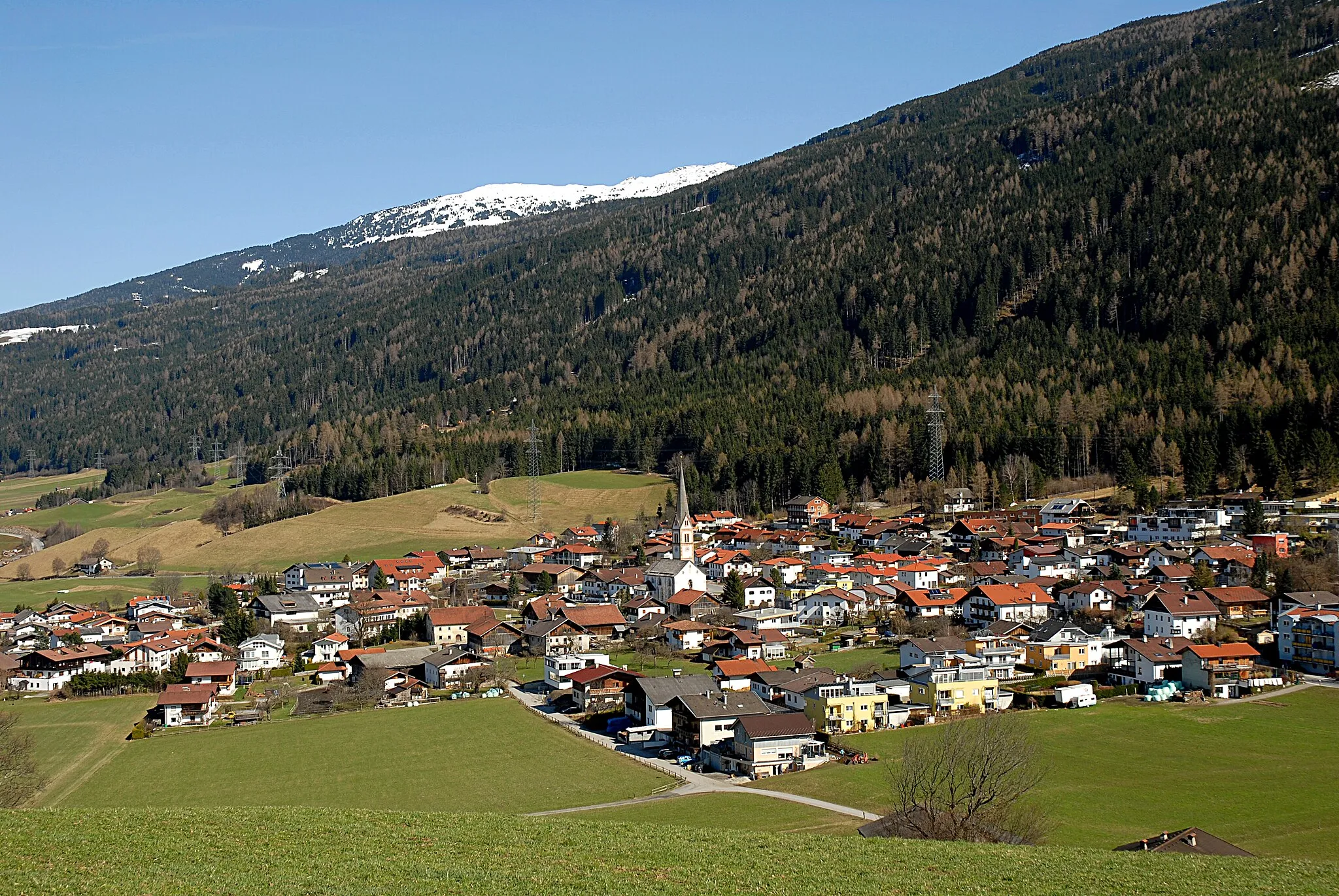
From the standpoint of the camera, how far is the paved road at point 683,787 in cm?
3152

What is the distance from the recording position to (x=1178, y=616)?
179ft

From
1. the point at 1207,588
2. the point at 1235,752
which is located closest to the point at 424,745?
the point at 1235,752

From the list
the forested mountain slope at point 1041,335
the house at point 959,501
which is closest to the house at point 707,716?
the forested mountain slope at point 1041,335

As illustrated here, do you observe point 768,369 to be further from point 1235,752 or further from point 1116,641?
point 1235,752

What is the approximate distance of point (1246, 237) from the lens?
13088 centimetres

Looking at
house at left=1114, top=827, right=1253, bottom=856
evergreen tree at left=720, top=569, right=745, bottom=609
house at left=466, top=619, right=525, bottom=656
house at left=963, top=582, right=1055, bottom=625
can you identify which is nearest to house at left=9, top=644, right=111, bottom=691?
house at left=466, top=619, right=525, bottom=656

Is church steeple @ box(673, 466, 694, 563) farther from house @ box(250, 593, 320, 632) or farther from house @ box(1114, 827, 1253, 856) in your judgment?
house @ box(1114, 827, 1253, 856)

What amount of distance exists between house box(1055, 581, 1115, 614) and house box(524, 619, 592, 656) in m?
25.3

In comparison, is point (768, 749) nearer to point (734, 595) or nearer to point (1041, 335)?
point (734, 595)

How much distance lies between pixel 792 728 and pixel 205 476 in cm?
14900

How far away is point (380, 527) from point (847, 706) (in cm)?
7134

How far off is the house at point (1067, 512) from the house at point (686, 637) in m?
33.4

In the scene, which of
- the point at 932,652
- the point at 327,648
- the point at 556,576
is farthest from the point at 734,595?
the point at 327,648

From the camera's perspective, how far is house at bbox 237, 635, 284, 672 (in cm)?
6156
